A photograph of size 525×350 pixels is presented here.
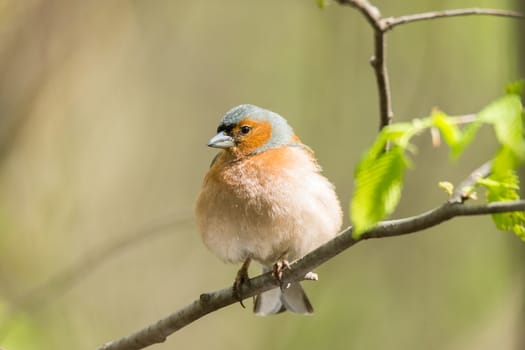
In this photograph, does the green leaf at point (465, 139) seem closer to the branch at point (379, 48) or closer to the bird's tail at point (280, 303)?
the branch at point (379, 48)

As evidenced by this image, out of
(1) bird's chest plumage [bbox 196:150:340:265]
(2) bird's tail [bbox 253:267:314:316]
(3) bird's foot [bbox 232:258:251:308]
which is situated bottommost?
(2) bird's tail [bbox 253:267:314:316]

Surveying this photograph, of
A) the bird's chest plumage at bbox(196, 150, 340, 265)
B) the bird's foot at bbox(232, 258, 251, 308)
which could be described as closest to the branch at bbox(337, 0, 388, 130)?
the bird's foot at bbox(232, 258, 251, 308)

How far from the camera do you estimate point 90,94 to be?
27.8 feet

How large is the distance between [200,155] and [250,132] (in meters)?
3.36

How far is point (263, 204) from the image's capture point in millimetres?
4305

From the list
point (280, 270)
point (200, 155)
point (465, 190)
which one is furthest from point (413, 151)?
point (200, 155)

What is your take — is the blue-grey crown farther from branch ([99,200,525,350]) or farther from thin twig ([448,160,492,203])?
thin twig ([448,160,492,203])

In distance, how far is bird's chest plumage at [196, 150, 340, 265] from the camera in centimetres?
431

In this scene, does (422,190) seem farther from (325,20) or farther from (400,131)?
(400,131)

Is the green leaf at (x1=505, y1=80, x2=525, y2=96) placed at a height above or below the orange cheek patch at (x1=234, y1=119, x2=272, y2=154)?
above

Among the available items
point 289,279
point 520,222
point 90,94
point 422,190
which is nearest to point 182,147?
point 90,94

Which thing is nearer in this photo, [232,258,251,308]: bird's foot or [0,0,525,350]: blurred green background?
[232,258,251,308]: bird's foot

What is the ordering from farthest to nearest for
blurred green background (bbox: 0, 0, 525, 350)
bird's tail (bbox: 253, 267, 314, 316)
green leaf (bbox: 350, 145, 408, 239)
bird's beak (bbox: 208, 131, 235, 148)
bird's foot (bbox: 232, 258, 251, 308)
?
1. blurred green background (bbox: 0, 0, 525, 350)
2. bird's tail (bbox: 253, 267, 314, 316)
3. bird's beak (bbox: 208, 131, 235, 148)
4. bird's foot (bbox: 232, 258, 251, 308)
5. green leaf (bbox: 350, 145, 408, 239)

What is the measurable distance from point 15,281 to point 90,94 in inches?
99.7
